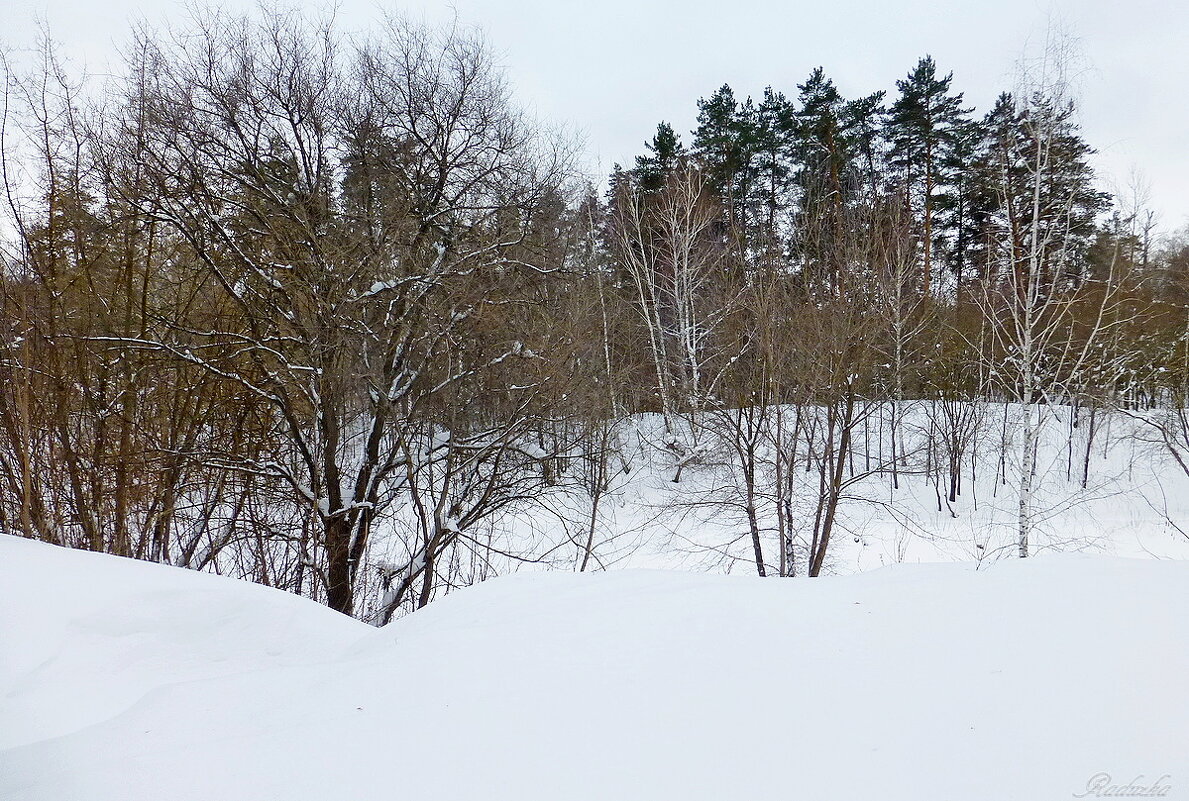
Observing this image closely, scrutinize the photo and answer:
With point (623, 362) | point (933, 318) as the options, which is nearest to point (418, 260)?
point (623, 362)

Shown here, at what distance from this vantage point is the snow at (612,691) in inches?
71.5

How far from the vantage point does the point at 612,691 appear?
237 cm

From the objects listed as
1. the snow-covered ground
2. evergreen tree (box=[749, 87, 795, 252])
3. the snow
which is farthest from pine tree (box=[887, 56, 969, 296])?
the snow

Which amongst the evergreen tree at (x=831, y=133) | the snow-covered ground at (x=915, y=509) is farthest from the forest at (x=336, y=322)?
the evergreen tree at (x=831, y=133)

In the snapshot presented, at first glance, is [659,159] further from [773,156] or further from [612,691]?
[612,691]

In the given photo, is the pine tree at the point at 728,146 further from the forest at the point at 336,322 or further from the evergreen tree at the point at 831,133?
the forest at the point at 336,322

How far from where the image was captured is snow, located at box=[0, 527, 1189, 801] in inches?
71.5

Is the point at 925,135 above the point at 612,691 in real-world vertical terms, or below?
above

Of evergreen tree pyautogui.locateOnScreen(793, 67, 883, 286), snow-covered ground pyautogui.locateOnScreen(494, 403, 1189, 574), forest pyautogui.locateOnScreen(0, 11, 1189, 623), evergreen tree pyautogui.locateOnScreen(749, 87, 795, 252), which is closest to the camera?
forest pyautogui.locateOnScreen(0, 11, 1189, 623)

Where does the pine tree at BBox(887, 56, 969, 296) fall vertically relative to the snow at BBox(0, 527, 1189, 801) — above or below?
above

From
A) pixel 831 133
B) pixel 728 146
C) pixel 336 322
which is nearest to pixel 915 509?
pixel 831 133

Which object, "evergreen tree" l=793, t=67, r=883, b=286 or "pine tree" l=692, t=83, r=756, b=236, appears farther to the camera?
"pine tree" l=692, t=83, r=756, b=236

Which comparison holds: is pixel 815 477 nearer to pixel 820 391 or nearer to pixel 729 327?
pixel 729 327

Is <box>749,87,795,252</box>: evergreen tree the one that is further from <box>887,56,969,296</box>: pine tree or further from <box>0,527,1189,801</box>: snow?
<box>0,527,1189,801</box>: snow
